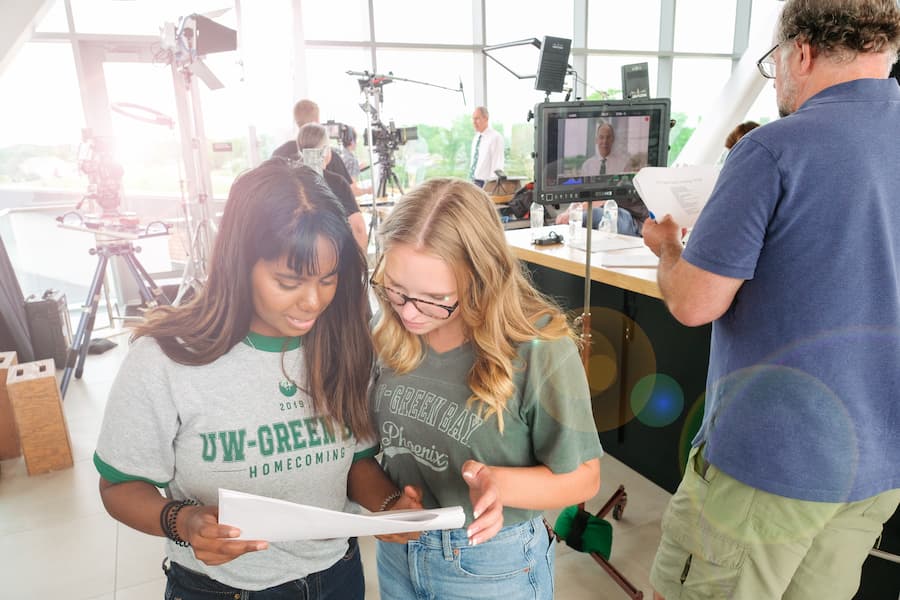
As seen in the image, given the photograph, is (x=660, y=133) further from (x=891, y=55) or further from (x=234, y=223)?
(x=234, y=223)

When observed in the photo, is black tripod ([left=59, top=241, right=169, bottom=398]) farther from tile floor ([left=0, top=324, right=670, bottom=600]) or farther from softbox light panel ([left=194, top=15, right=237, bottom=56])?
softbox light panel ([left=194, top=15, right=237, bottom=56])

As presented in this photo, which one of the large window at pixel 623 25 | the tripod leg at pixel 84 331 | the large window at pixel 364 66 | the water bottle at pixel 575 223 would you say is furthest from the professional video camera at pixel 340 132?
the large window at pixel 623 25

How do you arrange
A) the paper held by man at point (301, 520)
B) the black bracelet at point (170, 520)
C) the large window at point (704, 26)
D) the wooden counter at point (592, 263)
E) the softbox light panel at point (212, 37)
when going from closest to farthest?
the paper held by man at point (301, 520) → the black bracelet at point (170, 520) → the wooden counter at point (592, 263) → the softbox light panel at point (212, 37) → the large window at point (704, 26)

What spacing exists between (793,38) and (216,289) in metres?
1.10

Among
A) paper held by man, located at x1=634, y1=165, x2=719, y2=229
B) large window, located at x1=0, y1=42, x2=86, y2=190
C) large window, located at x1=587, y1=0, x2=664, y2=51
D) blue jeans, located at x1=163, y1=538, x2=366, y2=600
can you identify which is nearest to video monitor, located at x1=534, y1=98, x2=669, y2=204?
paper held by man, located at x1=634, y1=165, x2=719, y2=229

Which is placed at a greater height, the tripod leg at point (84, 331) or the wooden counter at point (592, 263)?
the wooden counter at point (592, 263)

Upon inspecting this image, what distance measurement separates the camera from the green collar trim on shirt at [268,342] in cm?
87

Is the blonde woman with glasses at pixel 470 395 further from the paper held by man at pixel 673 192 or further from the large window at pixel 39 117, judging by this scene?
the large window at pixel 39 117

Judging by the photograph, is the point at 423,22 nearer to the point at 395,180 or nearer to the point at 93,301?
the point at 395,180

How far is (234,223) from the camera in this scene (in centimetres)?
82

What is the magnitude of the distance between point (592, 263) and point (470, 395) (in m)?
1.51

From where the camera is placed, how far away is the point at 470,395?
0.93 meters

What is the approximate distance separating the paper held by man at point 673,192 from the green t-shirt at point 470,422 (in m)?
0.63

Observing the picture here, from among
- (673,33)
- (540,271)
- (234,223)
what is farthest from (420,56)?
(234,223)
